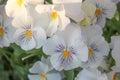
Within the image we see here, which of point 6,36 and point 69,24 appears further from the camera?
point 6,36

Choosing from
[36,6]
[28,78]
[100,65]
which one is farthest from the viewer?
[28,78]

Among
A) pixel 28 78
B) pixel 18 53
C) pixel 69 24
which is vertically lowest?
pixel 28 78

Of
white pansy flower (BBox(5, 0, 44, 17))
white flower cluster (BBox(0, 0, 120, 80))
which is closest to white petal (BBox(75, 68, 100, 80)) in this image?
white flower cluster (BBox(0, 0, 120, 80))

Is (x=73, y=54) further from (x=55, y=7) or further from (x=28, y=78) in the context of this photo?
(x=28, y=78)

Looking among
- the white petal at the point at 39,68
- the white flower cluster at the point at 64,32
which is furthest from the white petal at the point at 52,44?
the white petal at the point at 39,68

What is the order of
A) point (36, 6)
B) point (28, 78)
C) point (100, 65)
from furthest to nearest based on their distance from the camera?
point (28, 78) < point (100, 65) < point (36, 6)


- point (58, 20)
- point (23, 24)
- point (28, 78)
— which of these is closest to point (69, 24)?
point (58, 20)

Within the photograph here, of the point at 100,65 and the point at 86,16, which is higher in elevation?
the point at 86,16

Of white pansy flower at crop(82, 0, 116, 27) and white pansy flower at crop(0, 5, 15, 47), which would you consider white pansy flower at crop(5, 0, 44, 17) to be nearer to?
white pansy flower at crop(0, 5, 15, 47)
